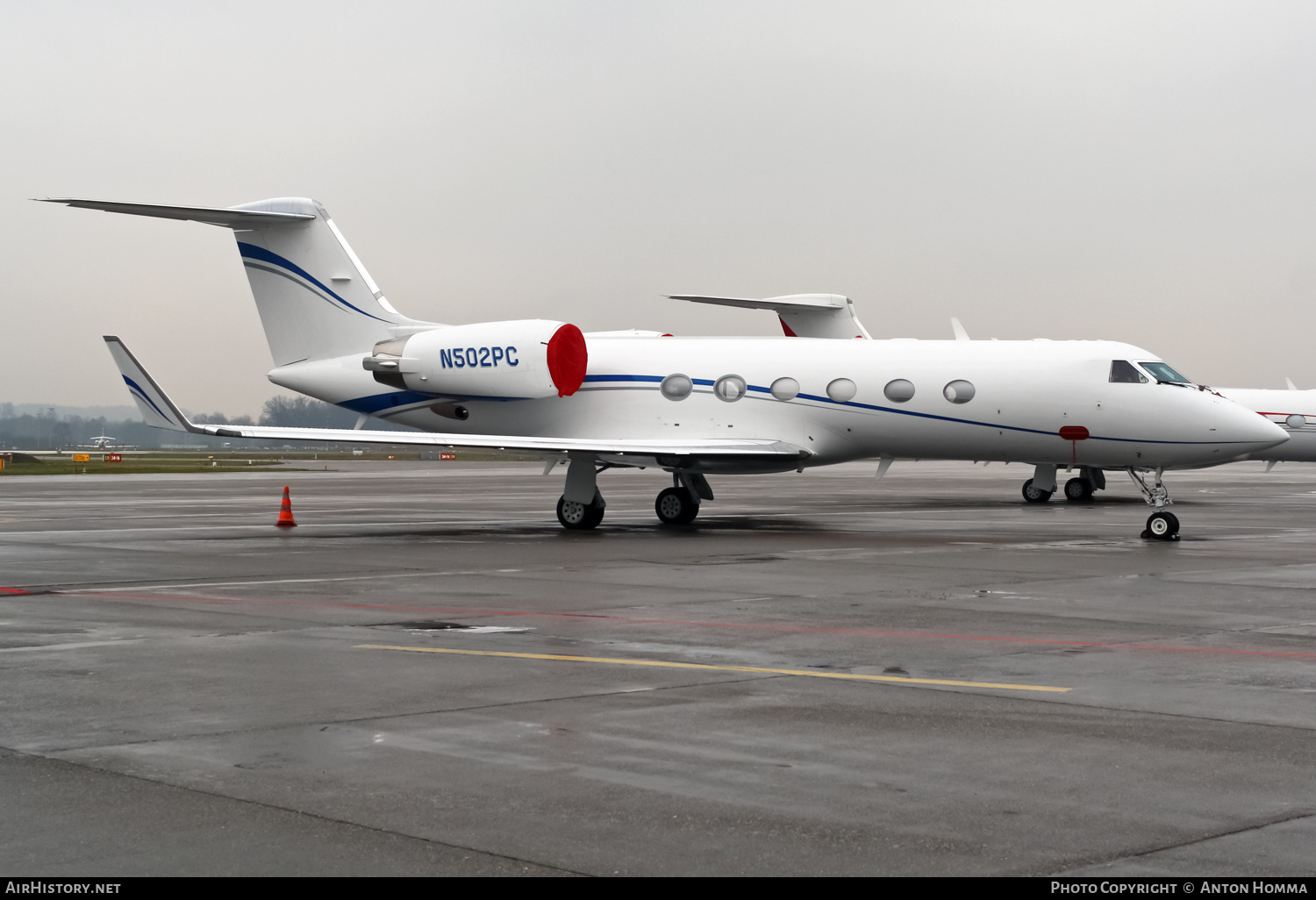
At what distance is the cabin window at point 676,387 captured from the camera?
2312 cm

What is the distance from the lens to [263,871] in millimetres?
4570

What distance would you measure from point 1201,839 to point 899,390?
17.1 meters

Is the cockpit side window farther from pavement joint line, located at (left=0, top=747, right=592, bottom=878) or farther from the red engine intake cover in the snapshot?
pavement joint line, located at (left=0, top=747, right=592, bottom=878)

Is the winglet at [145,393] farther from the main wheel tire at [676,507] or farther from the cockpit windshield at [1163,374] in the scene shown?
the cockpit windshield at [1163,374]

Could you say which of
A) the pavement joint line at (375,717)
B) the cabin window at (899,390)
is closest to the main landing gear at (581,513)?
the cabin window at (899,390)

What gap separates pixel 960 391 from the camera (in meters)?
21.4

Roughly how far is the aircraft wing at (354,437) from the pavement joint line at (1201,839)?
614 inches

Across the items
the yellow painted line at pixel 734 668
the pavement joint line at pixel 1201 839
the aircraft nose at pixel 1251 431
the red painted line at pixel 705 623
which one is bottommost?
the red painted line at pixel 705 623

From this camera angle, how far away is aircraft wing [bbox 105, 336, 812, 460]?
64.6 feet

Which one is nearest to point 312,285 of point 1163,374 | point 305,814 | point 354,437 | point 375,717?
point 354,437

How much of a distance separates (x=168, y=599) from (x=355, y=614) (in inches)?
91.0

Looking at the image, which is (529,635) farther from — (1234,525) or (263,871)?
(1234,525)

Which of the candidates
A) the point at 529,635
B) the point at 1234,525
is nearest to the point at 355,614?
the point at 529,635

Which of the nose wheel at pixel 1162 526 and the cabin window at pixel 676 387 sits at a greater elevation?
the cabin window at pixel 676 387
